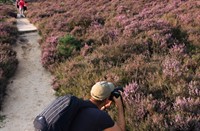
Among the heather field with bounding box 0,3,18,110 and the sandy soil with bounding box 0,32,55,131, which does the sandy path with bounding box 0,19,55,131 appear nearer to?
the sandy soil with bounding box 0,32,55,131

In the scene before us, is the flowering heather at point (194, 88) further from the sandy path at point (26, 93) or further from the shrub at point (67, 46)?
the shrub at point (67, 46)

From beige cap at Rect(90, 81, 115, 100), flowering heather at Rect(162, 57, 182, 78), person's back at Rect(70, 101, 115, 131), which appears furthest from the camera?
flowering heather at Rect(162, 57, 182, 78)

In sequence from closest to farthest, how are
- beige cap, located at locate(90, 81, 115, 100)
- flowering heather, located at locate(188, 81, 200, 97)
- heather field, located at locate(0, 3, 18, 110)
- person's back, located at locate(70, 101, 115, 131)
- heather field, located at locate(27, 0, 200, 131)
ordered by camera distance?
1. person's back, located at locate(70, 101, 115, 131)
2. beige cap, located at locate(90, 81, 115, 100)
3. heather field, located at locate(27, 0, 200, 131)
4. flowering heather, located at locate(188, 81, 200, 97)
5. heather field, located at locate(0, 3, 18, 110)

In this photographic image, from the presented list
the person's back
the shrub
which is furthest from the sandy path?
the person's back

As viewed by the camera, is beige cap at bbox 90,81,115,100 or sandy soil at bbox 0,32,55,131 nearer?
beige cap at bbox 90,81,115,100

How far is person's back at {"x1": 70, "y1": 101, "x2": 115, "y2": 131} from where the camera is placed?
455 centimetres

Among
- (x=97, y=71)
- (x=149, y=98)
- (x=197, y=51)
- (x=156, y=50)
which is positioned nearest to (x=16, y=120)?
(x=97, y=71)

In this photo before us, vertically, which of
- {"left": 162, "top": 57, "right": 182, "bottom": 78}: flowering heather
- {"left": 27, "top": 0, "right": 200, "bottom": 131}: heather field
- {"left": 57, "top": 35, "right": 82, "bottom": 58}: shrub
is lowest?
{"left": 57, "top": 35, "right": 82, "bottom": 58}: shrub

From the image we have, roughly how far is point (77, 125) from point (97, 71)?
17.5ft

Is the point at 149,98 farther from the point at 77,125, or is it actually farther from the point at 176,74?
the point at 77,125

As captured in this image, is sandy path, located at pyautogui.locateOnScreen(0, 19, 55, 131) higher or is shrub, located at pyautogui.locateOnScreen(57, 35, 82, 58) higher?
shrub, located at pyautogui.locateOnScreen(57, 35, 82, 58)

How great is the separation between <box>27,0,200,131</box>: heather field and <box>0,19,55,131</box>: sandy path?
1.43 ft

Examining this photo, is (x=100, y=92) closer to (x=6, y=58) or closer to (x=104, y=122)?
(x=104, y=122)

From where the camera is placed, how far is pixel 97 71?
9.91 metres
